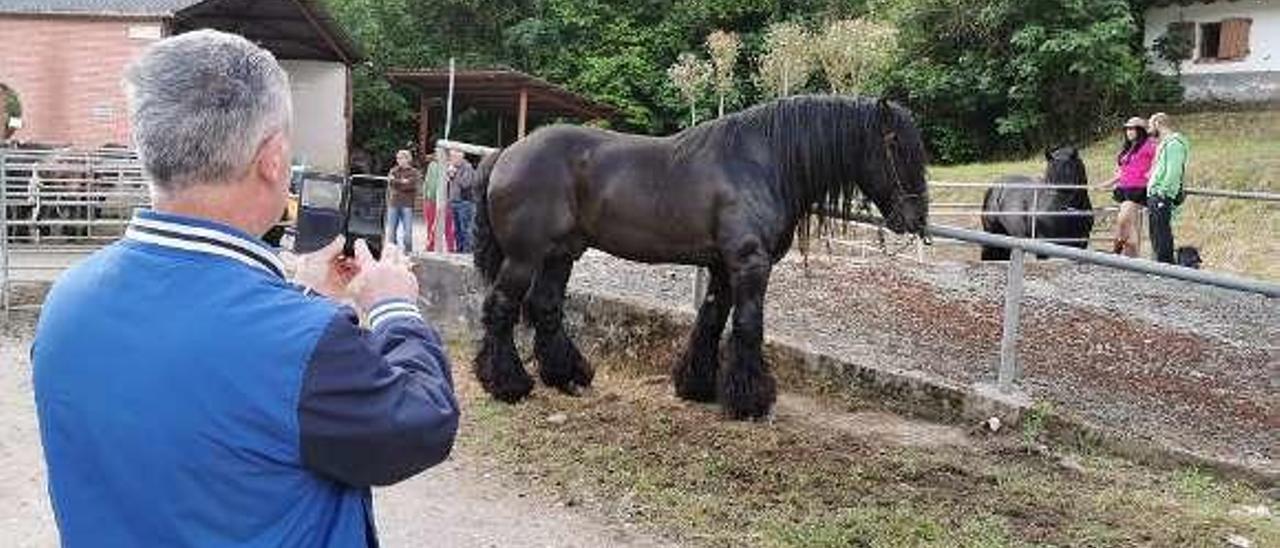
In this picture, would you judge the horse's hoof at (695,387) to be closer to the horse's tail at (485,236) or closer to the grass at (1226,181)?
the horse's tail at (485,236)

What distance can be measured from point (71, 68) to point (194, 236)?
18821 millimetres

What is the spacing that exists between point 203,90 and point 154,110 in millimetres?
76

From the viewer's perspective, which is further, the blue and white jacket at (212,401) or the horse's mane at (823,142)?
the horse's mane at (823,142)

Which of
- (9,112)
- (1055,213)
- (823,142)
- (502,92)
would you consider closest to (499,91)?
(502,92)

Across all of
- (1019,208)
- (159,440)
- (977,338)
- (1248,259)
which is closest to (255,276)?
(159,440)

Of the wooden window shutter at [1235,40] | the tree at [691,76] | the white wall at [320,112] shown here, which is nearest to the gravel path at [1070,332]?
the white wall at [320,112]

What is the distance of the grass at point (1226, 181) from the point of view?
53.4ft

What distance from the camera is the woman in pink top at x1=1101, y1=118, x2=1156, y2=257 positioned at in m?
11.8

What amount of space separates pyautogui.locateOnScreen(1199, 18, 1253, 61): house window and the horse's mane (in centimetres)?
2918

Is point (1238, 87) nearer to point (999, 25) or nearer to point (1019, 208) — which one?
point (999, 25)

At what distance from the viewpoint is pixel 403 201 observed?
44.6ft

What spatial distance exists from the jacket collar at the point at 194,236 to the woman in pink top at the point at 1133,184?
37.6ft

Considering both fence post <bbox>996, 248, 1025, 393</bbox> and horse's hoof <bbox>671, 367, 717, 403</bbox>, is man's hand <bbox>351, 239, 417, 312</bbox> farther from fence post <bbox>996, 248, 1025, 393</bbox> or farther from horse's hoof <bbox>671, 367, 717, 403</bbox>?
fence post <bbox>996, 248, 1025, 393</bbox>

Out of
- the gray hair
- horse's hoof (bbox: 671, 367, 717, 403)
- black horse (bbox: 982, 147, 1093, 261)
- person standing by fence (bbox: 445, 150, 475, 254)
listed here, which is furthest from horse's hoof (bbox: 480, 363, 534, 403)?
black horse (bbox: 982, 147, 1093, 261)
